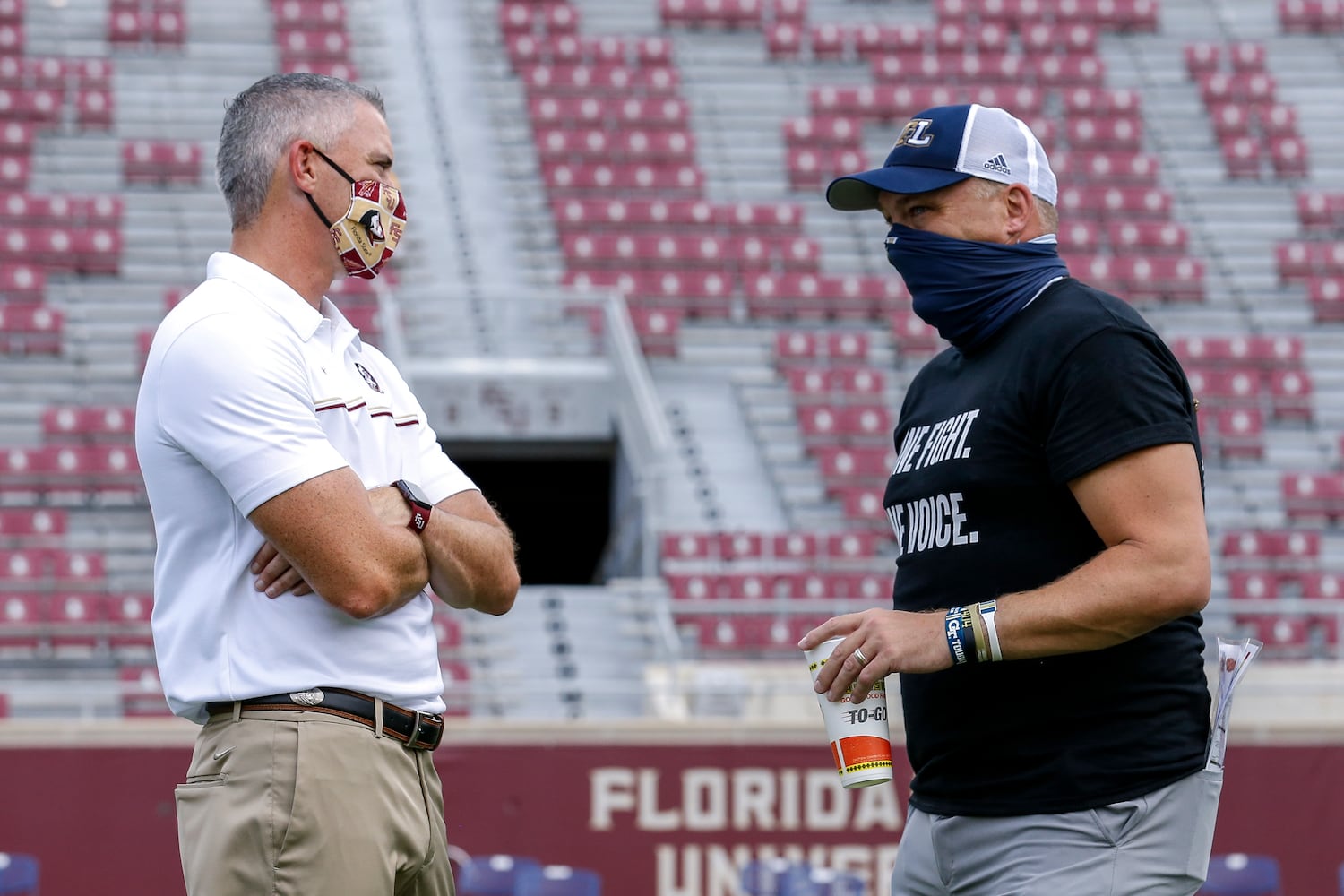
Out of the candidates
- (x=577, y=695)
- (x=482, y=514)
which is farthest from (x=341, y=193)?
(x=577, y=695)

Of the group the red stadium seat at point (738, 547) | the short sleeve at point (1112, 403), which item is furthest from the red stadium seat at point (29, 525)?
the short sleeve at point (1112, 403)

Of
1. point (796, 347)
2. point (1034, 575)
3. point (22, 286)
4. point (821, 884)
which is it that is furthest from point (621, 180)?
point (1034, 575)

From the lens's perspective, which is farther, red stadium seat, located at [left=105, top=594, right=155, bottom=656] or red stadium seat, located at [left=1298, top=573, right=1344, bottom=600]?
red stadium seat, located at [left=1298, top=573, right=1344, bottom=600]

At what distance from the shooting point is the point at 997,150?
8.73 ft

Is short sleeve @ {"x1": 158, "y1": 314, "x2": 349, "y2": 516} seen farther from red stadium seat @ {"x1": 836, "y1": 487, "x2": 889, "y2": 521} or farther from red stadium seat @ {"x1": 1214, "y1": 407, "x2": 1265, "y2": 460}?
red stadium seat @ {"x1": 1214, "y1": 407, "x2": 1265, "y2": 460}

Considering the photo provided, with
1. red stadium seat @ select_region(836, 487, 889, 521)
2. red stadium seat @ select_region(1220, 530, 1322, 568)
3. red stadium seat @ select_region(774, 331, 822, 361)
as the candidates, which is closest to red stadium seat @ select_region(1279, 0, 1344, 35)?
red stadium seat @ select_region(774, 331, 822, 361)

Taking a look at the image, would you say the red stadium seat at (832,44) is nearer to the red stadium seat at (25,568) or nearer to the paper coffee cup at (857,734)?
the red stadium seat at (25,568)

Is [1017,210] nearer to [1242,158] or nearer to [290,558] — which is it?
[290,558]

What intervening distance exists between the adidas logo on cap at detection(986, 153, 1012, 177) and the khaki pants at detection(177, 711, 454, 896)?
4.10 ft

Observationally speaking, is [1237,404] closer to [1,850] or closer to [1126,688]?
[1,850]

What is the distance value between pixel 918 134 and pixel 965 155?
101 millimetres

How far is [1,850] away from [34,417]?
6662 millimetres

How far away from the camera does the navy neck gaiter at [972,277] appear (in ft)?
8.61

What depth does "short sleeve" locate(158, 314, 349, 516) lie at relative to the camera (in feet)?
7.80
